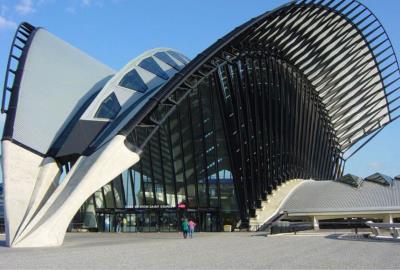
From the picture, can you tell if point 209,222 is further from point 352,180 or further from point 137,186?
point 352,180

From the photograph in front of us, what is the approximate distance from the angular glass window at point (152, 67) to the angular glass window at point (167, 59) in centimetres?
143

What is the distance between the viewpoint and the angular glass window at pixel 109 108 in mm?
34844

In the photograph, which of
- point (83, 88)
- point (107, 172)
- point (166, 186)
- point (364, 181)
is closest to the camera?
point (107, 172)

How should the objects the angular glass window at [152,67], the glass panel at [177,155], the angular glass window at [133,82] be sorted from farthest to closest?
the glass panel at [177,155], the angular glass window at [152,67], the angular glass window at [133,82]

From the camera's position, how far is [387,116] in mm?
75312

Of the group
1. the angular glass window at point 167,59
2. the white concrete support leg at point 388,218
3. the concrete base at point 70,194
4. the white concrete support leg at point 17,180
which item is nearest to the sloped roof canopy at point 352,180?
the white concrete support leg at point 388,218

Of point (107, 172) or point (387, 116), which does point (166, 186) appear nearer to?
point (107, 172)

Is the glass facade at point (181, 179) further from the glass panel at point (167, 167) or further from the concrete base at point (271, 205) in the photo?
Answer: the concrete base at point (271, 205)

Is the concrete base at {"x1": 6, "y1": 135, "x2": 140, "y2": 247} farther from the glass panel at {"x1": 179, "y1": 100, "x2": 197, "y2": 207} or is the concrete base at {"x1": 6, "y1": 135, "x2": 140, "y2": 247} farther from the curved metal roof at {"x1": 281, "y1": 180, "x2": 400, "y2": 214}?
the curved metal roof at {"x1": 281, "y1": 180, "x2": 400, "y2": 214}

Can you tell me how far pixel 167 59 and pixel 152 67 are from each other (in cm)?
386

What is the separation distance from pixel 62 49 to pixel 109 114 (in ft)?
31.7

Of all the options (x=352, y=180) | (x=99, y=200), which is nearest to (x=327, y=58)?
(x=352, y=180)

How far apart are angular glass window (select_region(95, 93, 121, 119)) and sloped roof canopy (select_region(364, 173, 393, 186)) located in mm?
31680

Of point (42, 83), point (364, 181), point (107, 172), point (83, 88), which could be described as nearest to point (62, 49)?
point (83, 88)
